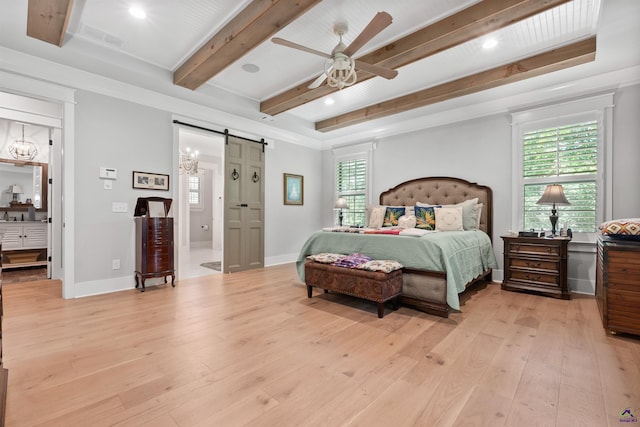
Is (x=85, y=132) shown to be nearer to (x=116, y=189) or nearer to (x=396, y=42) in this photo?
(x=116, y=189)

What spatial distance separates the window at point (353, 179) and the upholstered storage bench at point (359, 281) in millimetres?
2775

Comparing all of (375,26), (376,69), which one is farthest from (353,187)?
(375,26)

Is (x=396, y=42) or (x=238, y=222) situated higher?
(x=396, y=42)

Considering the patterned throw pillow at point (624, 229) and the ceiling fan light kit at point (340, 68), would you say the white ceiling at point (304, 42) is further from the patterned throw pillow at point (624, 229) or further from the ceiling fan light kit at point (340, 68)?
the patterned throw pillow at point (624, 229)

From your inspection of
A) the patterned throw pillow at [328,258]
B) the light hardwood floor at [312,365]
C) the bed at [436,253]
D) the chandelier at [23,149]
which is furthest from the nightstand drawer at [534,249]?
the chandelier at [23,149]

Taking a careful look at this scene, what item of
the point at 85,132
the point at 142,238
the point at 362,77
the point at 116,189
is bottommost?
the point at 142,238

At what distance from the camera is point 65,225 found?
3.43 metres

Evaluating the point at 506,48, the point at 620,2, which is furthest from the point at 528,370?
the point at 506,48

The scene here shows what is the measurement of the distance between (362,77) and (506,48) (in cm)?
155

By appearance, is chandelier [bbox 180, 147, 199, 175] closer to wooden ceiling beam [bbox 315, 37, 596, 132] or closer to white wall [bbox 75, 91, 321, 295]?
white wall [bbox 75, 91, 321, 295]

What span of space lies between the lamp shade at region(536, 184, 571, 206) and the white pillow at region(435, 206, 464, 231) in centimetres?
92

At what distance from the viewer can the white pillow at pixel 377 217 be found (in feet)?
15.9

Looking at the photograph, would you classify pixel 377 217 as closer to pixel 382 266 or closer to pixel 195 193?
pixel 382 266

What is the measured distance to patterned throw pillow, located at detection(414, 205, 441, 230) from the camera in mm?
4234
